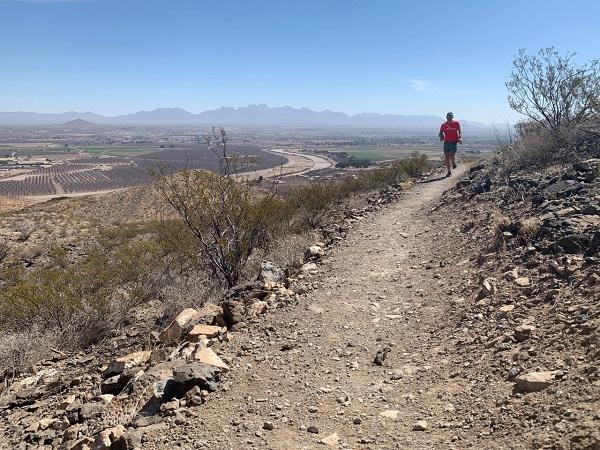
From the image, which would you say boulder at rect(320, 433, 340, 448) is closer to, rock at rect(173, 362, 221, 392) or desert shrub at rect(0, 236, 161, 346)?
rock at rect(173, 362, 221, 392)

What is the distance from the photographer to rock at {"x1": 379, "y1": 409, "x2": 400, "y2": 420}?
3.73 meters

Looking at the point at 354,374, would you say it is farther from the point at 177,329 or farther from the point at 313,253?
the point at 313,253

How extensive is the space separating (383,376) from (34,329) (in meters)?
6.62

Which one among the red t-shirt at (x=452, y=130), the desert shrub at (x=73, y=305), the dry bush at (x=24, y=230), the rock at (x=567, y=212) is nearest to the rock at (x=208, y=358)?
the desert shrub at (x=73, y=305)

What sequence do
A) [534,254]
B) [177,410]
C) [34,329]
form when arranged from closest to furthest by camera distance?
1. [177,410]
2. [534,254]
3. [34,329]

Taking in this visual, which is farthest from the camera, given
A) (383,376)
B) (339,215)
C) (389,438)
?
(339,215)

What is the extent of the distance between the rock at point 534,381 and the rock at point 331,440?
1393 millimetres

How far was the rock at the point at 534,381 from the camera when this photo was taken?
343 centimetres

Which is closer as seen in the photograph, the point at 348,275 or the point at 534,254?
the point at 534,254

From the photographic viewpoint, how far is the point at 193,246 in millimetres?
10281

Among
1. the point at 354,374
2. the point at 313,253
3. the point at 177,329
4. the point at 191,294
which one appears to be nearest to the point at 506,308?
the point at 354,374

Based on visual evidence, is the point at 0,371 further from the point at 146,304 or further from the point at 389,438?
the point at 389,438

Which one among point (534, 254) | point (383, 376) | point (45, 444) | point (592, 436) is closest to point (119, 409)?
point (45, 444)

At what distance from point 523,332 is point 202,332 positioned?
344cm
